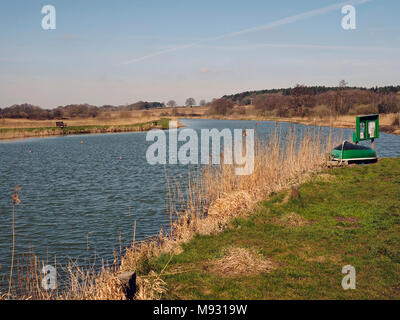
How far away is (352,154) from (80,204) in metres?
14.1

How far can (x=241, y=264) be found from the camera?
7691 mm

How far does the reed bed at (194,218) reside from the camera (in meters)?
7.05

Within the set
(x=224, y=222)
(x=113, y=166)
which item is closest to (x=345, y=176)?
(x=224, y=222)

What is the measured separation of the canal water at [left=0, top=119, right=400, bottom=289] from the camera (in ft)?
37.4

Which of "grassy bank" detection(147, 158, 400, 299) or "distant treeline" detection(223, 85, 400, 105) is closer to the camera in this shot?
"grassy bank" detection(147, 158, 400, 299)

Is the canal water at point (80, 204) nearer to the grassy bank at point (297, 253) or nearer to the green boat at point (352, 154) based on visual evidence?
the grassy bank at point (297, 253)

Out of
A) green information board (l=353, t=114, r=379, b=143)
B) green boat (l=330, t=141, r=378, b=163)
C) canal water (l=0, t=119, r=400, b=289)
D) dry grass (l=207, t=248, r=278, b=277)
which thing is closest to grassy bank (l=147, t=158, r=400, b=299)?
dry grass (l=207, t=248, r=278, b=277)

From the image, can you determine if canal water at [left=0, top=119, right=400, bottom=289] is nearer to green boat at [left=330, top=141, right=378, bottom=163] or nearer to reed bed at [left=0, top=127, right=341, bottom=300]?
reed bed at [left=0, top=127, right=341, bottom=300]

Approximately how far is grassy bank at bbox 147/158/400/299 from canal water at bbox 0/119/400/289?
2.94 meters

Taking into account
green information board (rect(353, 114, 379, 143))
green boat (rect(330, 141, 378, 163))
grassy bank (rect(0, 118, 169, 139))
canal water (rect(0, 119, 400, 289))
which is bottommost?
canal water (rect(0, 119, 400, 289))

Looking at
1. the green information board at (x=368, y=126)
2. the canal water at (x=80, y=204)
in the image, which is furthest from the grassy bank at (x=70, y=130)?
the green information board at (x=368, y=126)

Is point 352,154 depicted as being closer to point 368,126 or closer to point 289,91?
point 368,126

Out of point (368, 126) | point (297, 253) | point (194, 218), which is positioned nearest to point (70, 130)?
point (368, 126)
